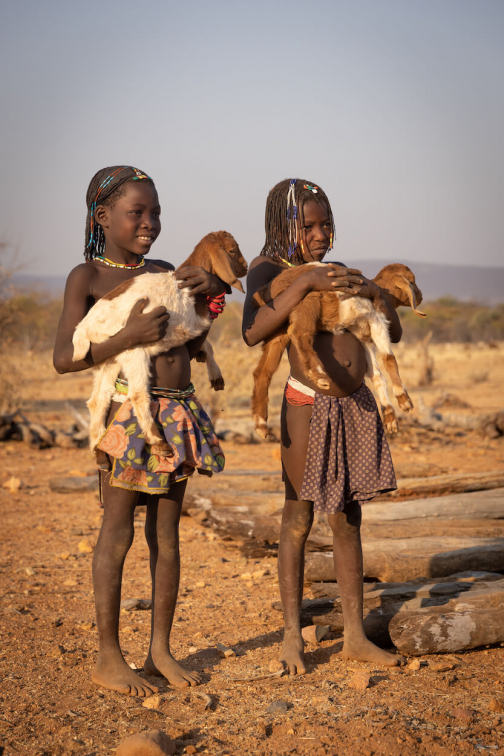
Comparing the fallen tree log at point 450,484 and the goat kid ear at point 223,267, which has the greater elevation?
the goat kid ear at point 223,267

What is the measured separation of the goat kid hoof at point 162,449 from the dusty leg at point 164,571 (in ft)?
0.71

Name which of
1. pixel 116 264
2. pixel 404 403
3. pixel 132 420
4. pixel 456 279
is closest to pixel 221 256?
pixel 116 264

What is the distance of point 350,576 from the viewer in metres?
3.15

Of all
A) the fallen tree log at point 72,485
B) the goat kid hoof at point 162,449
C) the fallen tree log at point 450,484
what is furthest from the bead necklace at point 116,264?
the fallen tree log at point 72,485

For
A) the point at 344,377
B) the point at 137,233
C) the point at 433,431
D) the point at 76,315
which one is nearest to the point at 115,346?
the point at 76,315

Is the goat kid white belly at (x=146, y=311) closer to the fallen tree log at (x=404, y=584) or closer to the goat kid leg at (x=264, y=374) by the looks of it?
the goat kid leg at (x=264, y=374)

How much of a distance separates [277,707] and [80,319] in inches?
66.7

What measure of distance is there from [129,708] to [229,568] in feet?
7.55

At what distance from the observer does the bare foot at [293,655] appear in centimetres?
300

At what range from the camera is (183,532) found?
585cm

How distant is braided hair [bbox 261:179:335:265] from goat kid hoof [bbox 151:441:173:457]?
108cm

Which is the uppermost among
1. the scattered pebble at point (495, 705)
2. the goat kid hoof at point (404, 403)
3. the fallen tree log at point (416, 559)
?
the goat kid hoof at point (404, 403)

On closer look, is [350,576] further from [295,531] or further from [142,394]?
[142,394]

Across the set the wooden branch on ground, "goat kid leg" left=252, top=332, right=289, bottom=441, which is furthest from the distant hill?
"goat kid leg" left=252, top=332, right=289, bottom=441
